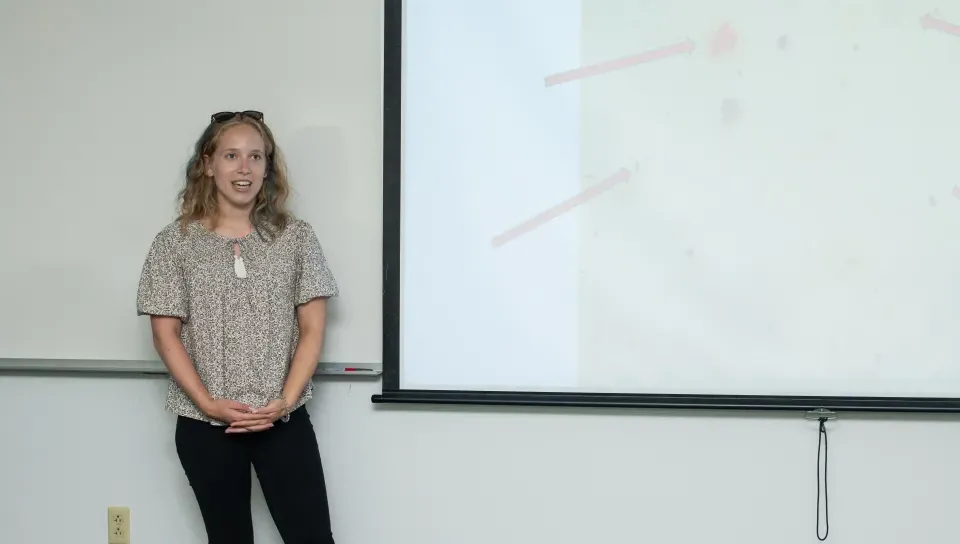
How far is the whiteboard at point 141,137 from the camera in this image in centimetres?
228

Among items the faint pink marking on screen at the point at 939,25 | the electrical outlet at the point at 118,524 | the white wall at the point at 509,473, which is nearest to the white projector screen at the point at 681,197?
the faint pink marking on screen at the point at 939,25

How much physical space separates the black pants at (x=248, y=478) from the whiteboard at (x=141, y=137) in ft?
1.03

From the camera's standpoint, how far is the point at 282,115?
230cm

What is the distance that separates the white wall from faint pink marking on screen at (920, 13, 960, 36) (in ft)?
3.08

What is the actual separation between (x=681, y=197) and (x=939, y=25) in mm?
729

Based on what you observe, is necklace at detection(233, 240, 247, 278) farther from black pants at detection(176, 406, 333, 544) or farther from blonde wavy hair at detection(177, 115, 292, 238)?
black pants at detection(176, 406, 333, 544)

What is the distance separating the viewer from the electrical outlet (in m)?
2.37

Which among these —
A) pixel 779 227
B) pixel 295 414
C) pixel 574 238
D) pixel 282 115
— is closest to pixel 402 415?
pixel 295 414

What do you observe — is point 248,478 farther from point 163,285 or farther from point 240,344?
point 163,285

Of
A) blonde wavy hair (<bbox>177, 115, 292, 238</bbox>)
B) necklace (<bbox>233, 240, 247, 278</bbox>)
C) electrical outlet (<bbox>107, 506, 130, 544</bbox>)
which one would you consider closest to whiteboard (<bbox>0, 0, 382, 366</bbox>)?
blonde wavy hair (<bbox>177, 115, 292, 238</bbox>)

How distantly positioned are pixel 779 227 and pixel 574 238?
0.50 meters

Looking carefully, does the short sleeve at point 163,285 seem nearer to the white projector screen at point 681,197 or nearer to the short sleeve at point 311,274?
the short sleeve at point 311,274

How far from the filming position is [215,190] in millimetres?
2162

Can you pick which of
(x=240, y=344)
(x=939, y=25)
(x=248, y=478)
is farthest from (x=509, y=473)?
(x=939, y=25)
